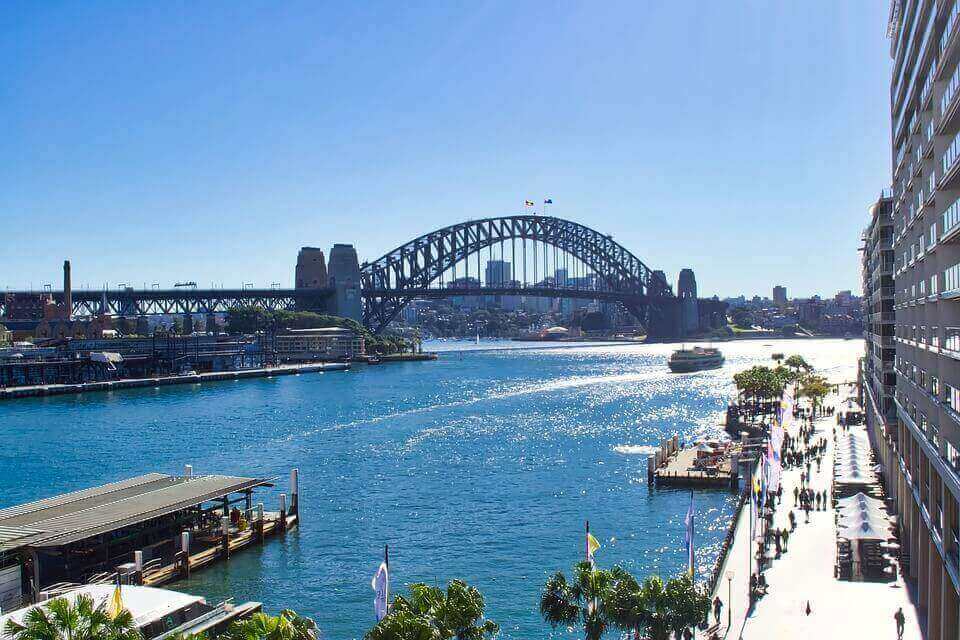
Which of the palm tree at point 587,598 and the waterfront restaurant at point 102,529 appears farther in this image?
the waterfront restaurant at point 102,529

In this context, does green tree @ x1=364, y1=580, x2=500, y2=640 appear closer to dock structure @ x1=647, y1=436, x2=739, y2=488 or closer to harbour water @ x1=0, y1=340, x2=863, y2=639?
harbour water @ x1=0, y1=340, x2=863, y2=639

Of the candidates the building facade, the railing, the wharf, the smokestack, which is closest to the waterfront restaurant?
the railing

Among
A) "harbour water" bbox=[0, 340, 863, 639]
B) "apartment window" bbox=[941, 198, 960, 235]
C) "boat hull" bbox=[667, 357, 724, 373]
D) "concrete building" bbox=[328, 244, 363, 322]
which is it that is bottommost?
"harbour water" bbox=[0, 340, 863, 639]

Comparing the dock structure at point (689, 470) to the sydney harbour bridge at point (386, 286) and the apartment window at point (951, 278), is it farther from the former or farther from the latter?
the sydney harbour bridge at point (386, 286)

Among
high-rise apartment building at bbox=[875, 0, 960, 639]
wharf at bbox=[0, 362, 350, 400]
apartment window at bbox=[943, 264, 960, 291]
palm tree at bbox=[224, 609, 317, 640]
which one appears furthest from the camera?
wharf at bbox=[0, 362, 350, 400]

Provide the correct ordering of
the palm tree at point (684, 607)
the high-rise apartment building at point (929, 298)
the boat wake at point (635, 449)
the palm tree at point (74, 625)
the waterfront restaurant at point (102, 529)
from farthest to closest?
the boat wake at point (635, 449) → the waterfront restaurant at point (102, 529) → the palm tree at point (684, 607) → the high-rise apartment building at point (929, 298) → the palm tree at point (74, 625)

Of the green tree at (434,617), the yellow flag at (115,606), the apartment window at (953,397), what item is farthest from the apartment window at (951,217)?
the yellow flag at (115,606)
